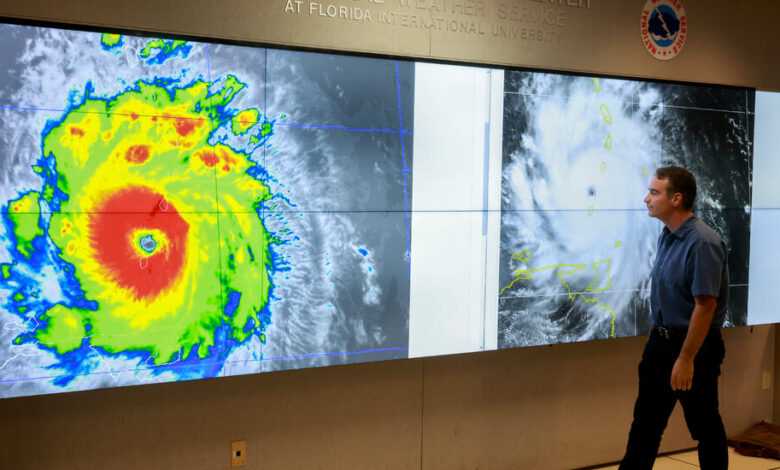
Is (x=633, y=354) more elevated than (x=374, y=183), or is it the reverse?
(x=374, y=183)

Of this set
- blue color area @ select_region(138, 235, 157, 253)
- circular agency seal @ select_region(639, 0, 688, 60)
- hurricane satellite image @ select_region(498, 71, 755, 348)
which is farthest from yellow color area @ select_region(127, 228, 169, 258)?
circular agency seal @ select_region(639, 0, 688, 60)

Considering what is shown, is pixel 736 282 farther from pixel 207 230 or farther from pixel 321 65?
pixel 207 230

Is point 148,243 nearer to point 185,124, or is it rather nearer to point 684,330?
point 185,124

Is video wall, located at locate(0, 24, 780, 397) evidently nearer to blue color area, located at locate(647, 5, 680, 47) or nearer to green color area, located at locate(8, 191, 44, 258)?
green color area, located at locate(8, 191, 44, 258)

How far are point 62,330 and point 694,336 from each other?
223cm

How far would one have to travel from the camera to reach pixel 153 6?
2.73 metres

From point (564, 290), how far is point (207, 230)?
1.66m

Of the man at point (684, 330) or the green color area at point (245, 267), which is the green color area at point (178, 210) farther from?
the man at point (684, 330)

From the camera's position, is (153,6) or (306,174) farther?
(306,174)

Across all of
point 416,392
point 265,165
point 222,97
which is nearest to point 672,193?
point 416,392

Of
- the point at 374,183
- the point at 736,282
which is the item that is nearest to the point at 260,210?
the point at 374,183

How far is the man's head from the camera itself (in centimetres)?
303

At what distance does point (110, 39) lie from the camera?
262 cm

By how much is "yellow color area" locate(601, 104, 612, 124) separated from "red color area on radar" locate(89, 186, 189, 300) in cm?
198
